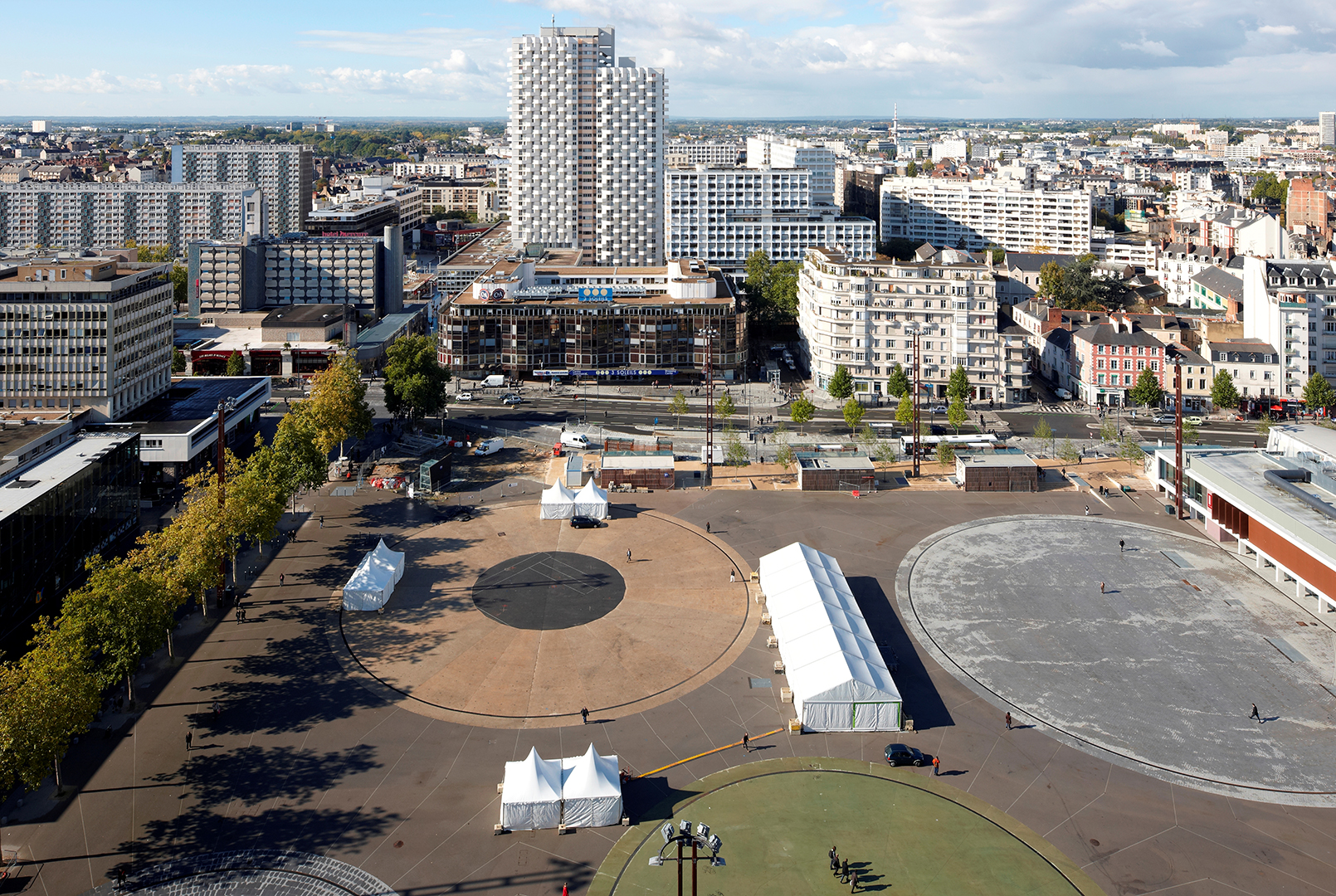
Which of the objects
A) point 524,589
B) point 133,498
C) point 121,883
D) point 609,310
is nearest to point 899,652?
point 524,589

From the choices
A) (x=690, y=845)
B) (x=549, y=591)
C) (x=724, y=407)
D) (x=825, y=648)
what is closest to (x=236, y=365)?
(x=724, y=407)

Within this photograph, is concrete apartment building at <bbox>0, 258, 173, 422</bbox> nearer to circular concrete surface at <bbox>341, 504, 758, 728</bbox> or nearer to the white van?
circular concrete surface at <bbox>341, 504, 758, 728</bbox>

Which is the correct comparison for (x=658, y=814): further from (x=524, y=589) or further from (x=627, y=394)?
(x=627, y=394)

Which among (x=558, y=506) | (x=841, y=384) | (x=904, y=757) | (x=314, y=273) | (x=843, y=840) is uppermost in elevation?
(x=314, y=273)

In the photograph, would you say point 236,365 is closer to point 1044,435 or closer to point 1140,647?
point 1044,435

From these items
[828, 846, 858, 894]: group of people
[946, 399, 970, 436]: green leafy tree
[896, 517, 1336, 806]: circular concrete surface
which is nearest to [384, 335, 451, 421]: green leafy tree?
[946, 399, 970, 436]: green leafy tree

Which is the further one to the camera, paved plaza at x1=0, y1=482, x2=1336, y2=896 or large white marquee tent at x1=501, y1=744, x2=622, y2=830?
large white marquee tent at x1=501, y1=744, x2=622, y2=830

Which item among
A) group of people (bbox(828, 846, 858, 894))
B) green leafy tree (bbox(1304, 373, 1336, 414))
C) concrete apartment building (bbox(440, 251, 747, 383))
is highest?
concrete apartment building (bbox(440, 251, 747, 383))
